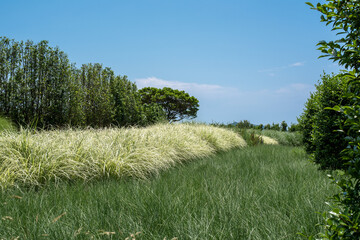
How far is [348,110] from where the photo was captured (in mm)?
1231

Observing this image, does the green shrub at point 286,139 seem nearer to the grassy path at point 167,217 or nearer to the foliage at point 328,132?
the foliage at point 328,132

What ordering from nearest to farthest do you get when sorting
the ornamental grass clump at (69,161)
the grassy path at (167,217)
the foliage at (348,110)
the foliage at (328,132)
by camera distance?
the foliage at (348,110), the grassy path at (167,217), the ornamental grass clump at (69,161), the foliage at (328,132)

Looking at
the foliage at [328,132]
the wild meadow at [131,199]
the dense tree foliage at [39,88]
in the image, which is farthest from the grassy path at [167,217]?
the dense tree foliage at [39,88]

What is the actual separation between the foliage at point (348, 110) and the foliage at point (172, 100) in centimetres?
2346

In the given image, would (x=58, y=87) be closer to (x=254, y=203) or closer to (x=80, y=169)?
(x=80, y=169)

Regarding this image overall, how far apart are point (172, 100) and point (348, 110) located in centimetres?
2487

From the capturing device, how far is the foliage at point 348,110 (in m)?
1.25

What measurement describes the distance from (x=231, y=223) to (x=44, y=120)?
10.2 meters

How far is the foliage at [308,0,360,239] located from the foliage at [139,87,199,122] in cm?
2346

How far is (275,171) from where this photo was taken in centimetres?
464

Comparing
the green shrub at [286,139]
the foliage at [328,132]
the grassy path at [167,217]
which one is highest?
the foliage at [328,132]

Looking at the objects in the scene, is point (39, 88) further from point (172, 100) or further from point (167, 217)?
point (172, 100)

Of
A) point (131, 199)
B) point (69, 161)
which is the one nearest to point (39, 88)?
point (69, 161)

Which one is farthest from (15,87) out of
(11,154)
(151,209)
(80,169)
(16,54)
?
(151,209)
